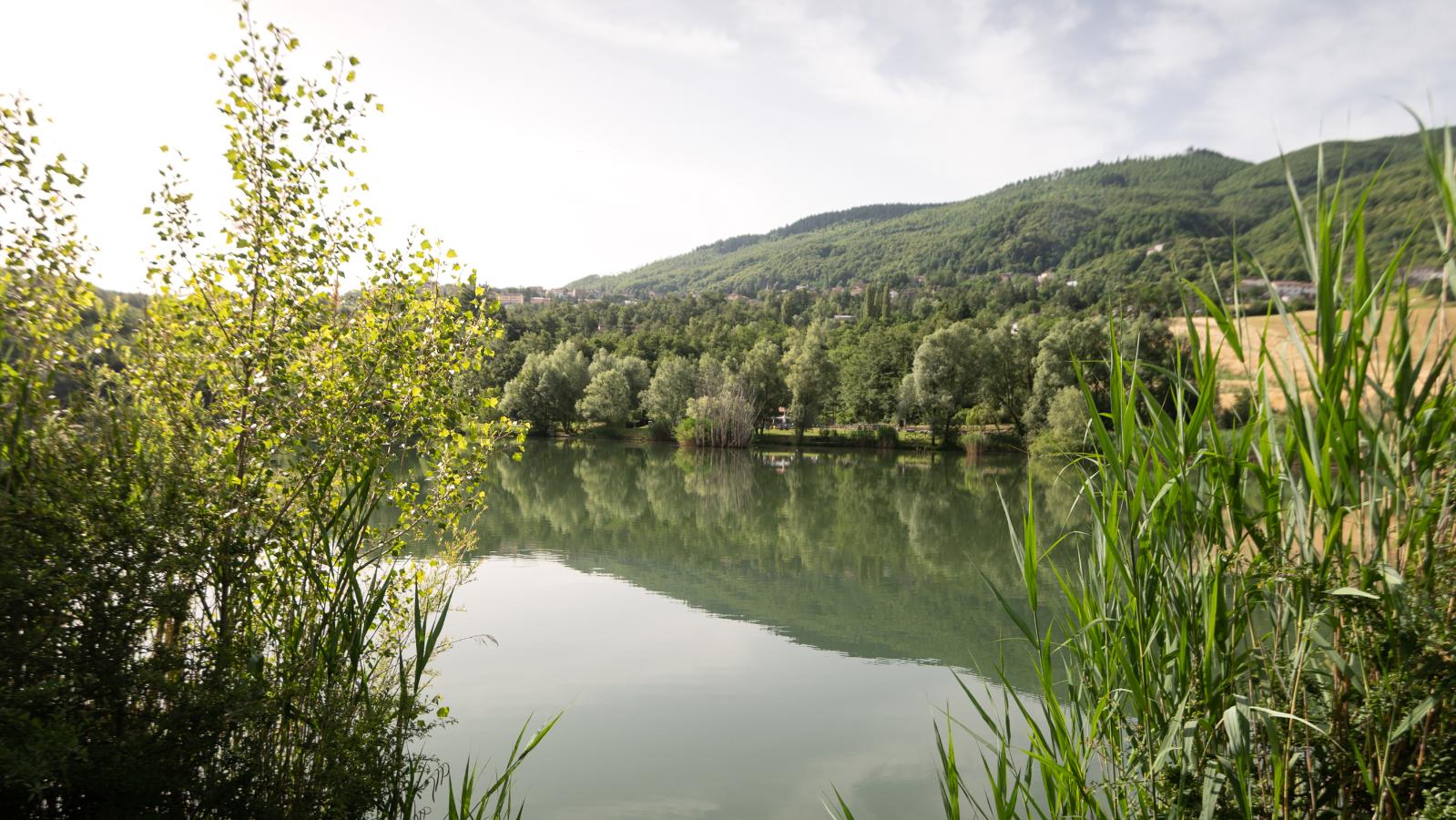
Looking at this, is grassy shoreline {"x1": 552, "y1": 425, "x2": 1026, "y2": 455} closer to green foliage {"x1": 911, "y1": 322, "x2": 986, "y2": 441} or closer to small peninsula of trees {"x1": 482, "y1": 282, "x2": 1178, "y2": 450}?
small peninsula of trees {"x1": 482, "y1": 282, "x2": 1178, "y2": 450}

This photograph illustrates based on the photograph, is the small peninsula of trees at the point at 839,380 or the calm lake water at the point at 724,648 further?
the small peninsula of trees at the point at 839,380

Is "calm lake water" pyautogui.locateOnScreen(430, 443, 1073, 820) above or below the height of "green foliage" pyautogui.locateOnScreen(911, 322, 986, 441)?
below

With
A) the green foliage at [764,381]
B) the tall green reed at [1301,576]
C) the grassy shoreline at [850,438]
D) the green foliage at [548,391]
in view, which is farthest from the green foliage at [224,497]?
the green foliage at [548,391]

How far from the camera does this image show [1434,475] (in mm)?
2201

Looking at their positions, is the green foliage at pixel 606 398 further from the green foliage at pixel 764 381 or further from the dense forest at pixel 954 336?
the green foliage at pixel 764 381

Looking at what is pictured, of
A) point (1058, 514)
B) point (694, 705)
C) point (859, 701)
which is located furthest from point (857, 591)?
point (1058, 514)

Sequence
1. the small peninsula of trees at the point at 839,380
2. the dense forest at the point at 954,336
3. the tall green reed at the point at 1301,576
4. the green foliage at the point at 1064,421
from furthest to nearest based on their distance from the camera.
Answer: the small peninsula of trees at the point at 839,380, the green foliage at the point at 1064,421, the dense forest at the point at 954,336, the tall green reed at the point at 1301,576

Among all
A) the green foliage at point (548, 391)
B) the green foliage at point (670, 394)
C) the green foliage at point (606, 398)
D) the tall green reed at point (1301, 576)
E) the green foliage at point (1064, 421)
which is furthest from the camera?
the green foliage at point (548, 391)

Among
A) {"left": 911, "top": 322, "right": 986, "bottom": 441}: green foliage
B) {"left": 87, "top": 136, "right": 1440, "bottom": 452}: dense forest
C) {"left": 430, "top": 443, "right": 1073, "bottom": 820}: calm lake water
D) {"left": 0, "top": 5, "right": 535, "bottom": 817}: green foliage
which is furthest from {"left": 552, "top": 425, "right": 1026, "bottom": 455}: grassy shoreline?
{"left": 0, "top": 5, "right": 535, "bottom": 817}: green foliage

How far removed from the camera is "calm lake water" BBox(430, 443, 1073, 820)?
6988mm

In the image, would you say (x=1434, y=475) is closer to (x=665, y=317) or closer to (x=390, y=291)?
(x=390, y=291)

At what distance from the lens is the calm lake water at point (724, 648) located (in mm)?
6988

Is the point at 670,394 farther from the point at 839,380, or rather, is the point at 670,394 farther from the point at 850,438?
the point at 839,380

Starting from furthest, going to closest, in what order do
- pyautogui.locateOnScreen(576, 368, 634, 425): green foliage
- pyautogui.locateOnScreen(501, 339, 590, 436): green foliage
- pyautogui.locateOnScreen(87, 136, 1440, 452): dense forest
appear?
1. pyautogui.locateOnScreen(501, 339, 590, 436): green foliage
2. pyautogui.locateOnScreen(576, 368, 634, 425): green foliage
3. pyautogui.locateOnScreen(87, 136, 1440, 452): dense forest
